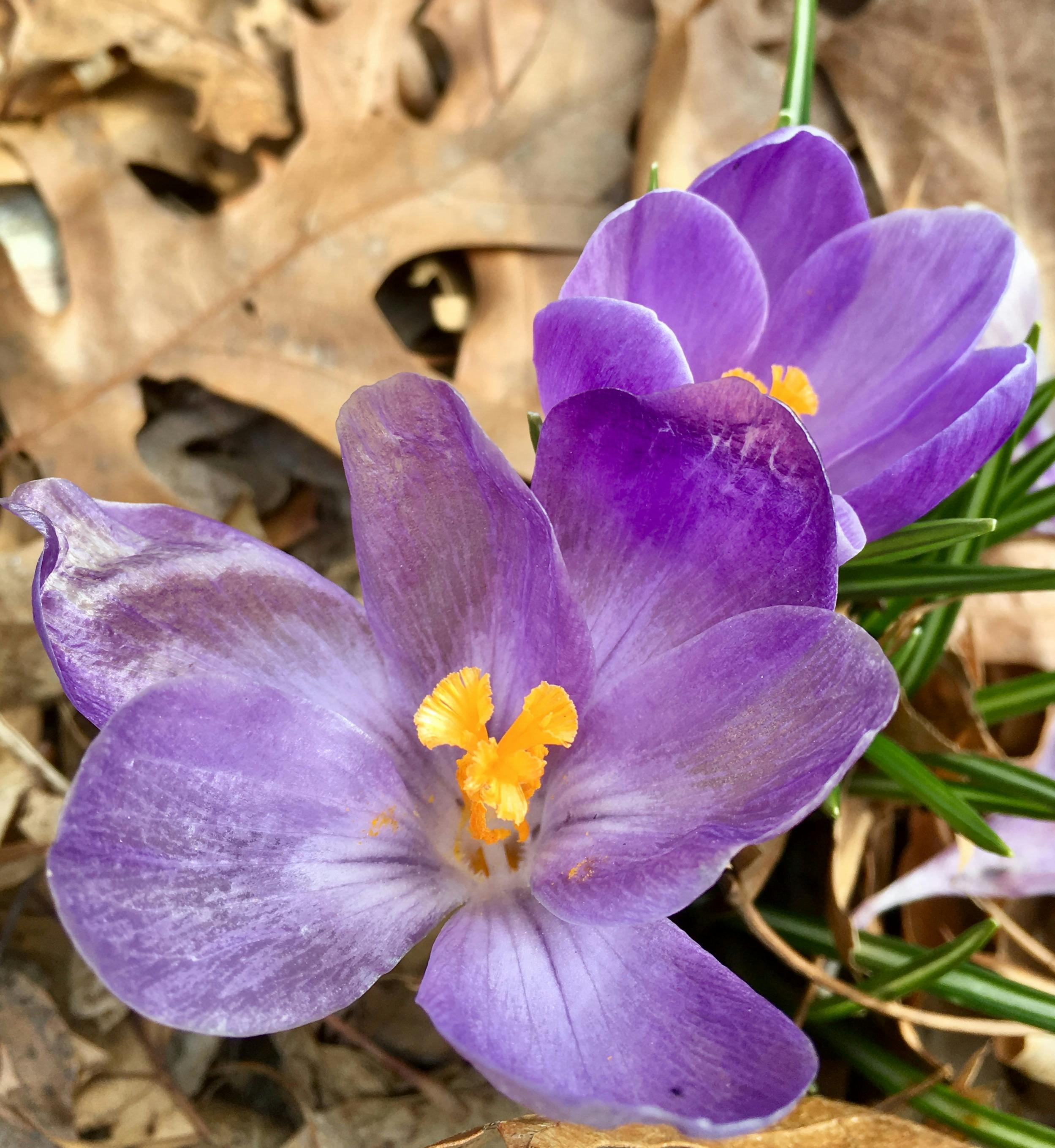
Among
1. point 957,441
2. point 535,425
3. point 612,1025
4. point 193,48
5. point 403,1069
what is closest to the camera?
point 612,1025

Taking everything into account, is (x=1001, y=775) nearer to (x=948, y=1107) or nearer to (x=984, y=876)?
(x=984, y=876)

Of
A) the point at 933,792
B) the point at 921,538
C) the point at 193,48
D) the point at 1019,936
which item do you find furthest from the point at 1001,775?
the point at 193,48

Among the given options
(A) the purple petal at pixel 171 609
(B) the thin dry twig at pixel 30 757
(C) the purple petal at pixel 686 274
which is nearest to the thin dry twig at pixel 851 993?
(A) the purple petal at pixel 171 609

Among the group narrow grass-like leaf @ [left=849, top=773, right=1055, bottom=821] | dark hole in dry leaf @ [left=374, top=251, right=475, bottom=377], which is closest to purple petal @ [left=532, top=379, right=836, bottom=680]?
narrow grass-like leaf @ [left=849, top=773, right=1055, bottom=821]

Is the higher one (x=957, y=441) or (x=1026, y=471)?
(x=957, y=441)

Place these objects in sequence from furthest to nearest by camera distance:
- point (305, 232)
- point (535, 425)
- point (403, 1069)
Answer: point (305, 232) < point (403, 1069) < point (535, 425)

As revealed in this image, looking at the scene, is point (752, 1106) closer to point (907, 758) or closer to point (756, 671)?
point (756, 671)

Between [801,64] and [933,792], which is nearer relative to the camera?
[933,792]

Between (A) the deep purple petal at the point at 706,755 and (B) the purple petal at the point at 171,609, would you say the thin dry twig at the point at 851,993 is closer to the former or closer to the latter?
(A) the deep purple petal at the point at 706,755
